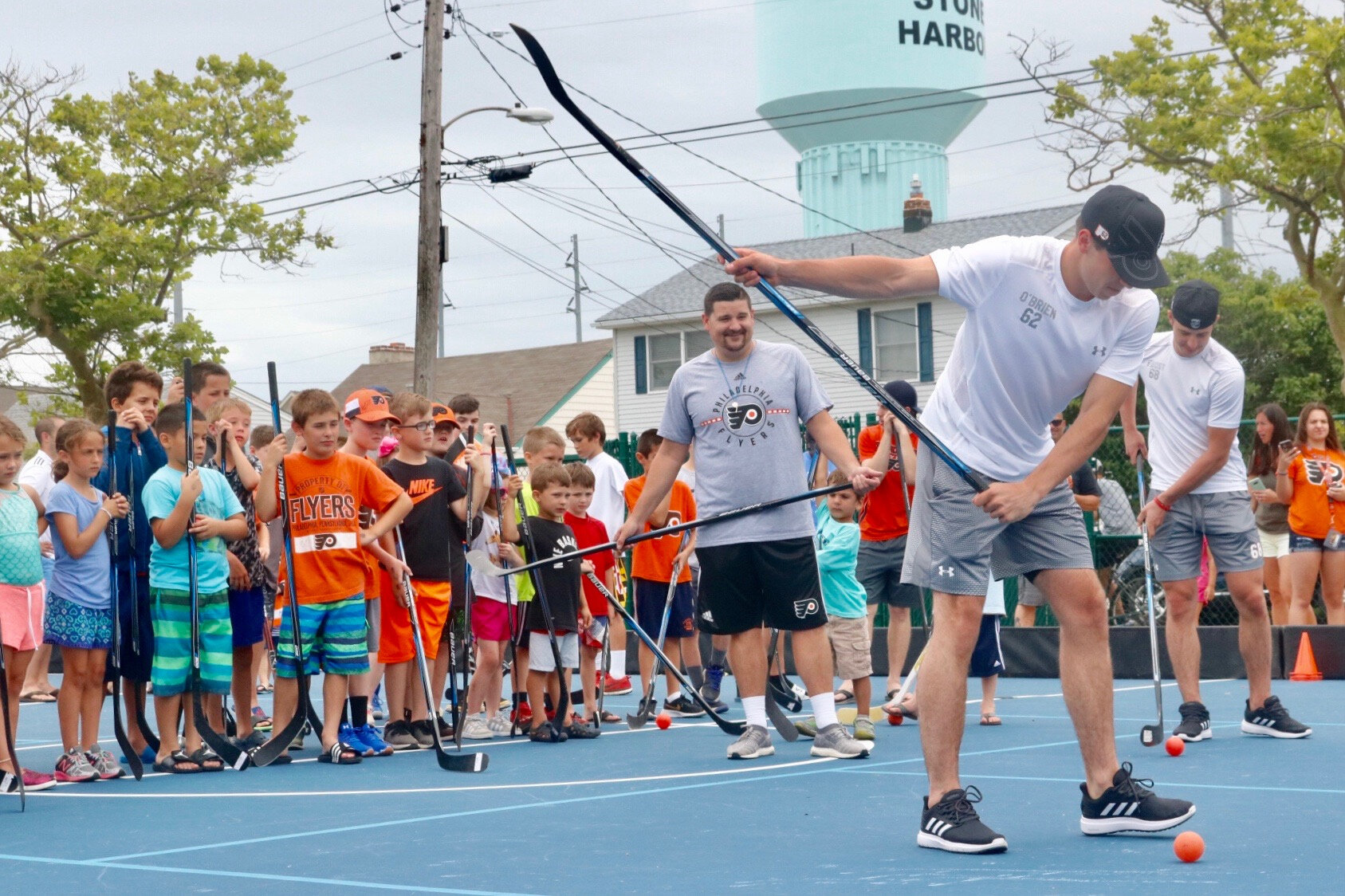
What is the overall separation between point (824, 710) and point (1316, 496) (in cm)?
595

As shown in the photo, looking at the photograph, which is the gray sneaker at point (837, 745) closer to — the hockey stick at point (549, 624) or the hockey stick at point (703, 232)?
the hockey stick at point (549, 624)

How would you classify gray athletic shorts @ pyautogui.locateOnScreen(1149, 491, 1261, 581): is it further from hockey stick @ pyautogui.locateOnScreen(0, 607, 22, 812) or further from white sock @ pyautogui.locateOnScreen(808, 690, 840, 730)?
hockey stick @ pyautogui.locateOnScreen(0, 607, 22, 812)

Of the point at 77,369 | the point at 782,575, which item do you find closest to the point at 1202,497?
the point at 782,575

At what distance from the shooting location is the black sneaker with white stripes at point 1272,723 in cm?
736

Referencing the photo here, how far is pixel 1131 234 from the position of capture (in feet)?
14.9

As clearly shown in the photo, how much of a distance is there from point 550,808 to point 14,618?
109 inches

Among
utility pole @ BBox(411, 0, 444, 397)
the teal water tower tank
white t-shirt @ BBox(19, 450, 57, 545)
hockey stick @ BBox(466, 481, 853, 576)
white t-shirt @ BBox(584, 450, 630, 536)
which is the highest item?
the teal water tower tank

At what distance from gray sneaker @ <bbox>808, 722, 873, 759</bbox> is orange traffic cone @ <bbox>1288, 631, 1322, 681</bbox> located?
5365 millimetres

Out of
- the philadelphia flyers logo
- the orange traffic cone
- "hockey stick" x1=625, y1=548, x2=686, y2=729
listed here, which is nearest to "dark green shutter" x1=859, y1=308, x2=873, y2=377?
the orange traffic cone

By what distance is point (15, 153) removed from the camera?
2756cm

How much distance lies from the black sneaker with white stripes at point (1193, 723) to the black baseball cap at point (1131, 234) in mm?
3315

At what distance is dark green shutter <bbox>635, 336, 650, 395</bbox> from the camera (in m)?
36.8

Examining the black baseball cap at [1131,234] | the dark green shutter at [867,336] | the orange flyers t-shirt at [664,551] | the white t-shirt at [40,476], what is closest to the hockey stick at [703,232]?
the black baseball cap at [1131,234]

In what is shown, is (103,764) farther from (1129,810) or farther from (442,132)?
(442,132)
